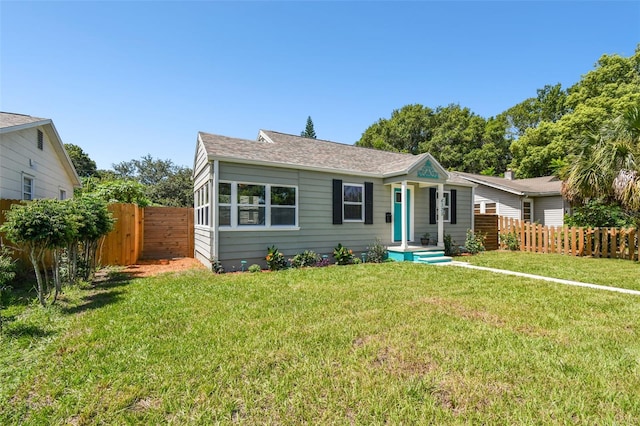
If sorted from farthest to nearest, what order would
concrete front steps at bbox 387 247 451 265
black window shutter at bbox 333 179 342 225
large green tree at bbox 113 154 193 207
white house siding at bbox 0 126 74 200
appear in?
large green tree at bbox 113 154 193 207, concrete front steps at bbox 387 247 451 265, black window shutter at bbox 333 179 342 225, white house siding at bbox 0 126 74 200

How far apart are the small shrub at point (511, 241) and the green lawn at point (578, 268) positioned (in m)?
1.86

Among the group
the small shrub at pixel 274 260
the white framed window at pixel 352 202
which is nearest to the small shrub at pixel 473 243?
the white framed window at pixel 352 202

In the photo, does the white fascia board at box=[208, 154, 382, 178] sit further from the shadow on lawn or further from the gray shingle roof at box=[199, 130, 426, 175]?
the shadow on lawn

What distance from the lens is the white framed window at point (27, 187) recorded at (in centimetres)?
874

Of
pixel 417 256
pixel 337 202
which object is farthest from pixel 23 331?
pixel 417 256

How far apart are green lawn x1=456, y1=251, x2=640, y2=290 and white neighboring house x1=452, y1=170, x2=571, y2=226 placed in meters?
6.48

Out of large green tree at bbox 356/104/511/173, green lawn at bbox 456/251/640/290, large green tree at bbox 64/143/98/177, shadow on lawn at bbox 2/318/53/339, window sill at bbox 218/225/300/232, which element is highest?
large green tree at bbox 356/104/511/173

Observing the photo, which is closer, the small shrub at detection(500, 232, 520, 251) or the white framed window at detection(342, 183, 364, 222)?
the white framed window at detection(342, 183, 364, 222)

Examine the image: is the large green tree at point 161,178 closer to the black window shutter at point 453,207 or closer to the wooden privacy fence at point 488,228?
the black window shutter at point 453,207

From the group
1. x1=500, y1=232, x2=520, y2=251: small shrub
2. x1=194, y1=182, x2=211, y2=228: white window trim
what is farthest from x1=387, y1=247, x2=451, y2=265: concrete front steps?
x1=194, y1=182, x2=211, y2=228: white window trim

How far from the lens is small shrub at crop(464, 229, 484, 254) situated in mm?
12969

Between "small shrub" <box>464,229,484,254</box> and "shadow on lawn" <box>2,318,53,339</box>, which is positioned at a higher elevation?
"small shrub" <box>464,229,484,254</box>

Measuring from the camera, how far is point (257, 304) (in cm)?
521

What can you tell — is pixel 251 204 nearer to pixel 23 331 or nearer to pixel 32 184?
pixel 23 331
